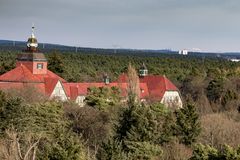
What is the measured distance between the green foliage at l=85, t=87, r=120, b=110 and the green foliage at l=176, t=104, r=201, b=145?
8224mm

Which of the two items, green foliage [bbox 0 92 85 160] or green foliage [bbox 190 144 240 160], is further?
green foliage [bbox 0 92 85 160]

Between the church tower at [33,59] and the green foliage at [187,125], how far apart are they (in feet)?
80.6

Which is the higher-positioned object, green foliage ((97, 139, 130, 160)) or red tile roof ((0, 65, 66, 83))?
red tile roof ((0, 65, 66, 83))

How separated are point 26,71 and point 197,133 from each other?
940 inches

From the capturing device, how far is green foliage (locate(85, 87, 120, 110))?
42.1m

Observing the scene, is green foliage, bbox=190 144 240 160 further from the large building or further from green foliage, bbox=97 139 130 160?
the large building

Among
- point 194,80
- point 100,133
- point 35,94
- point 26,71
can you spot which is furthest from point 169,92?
point 100,133

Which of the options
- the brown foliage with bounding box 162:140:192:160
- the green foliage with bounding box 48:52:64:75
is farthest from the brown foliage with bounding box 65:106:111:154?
the green foliage with bounding box 48:52:64:75

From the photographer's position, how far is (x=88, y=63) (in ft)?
355

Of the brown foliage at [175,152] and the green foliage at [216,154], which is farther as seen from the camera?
the brown foliage at [175,152]

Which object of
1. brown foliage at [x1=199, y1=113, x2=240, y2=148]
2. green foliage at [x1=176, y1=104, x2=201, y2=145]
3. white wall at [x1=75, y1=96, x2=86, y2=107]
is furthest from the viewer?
white wall at [x1=75, y1=96, x2=86, y2=107]

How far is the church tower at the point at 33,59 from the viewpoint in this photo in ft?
183

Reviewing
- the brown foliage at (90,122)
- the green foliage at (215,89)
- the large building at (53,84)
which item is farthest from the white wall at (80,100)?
the green foliage at (215,89)

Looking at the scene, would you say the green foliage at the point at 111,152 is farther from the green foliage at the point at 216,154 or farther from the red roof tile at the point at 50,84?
the red roof tile at the point at 50,84
